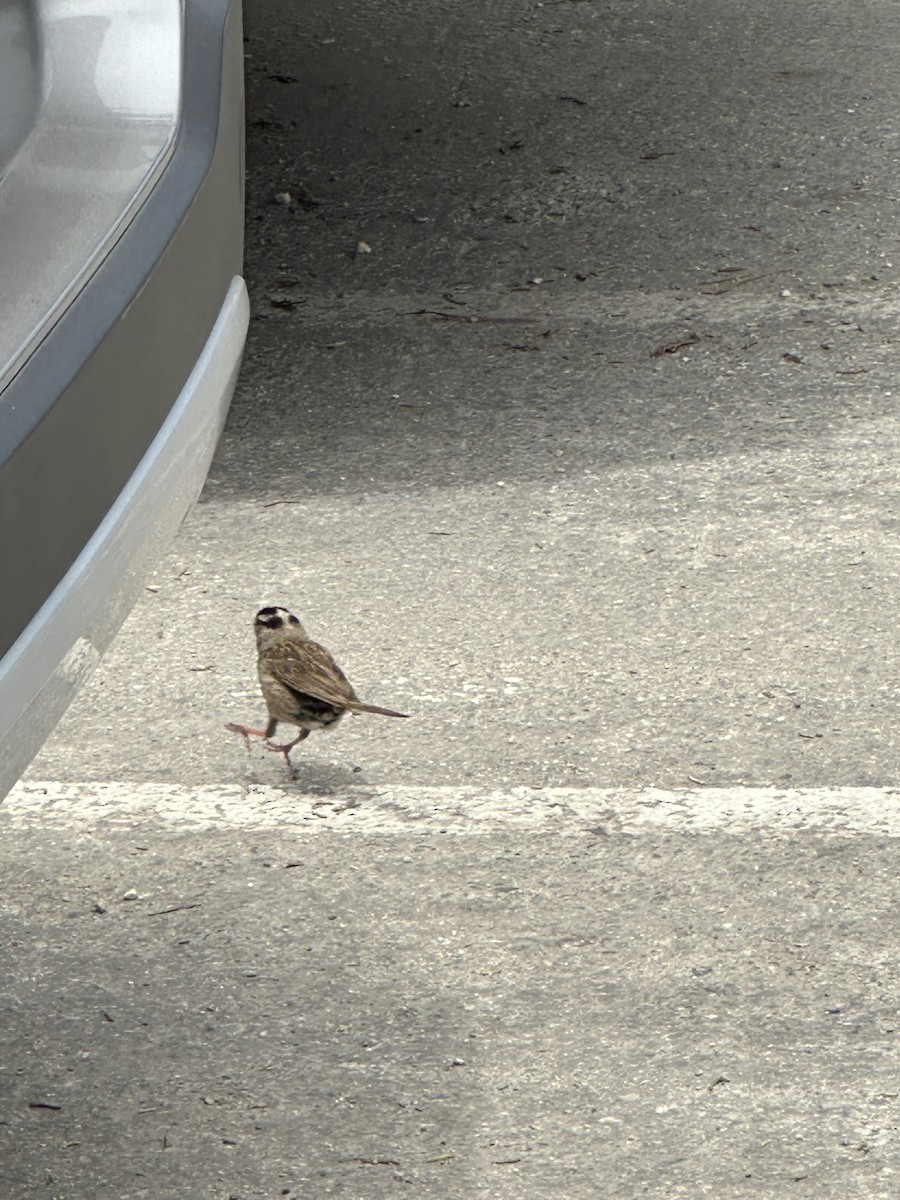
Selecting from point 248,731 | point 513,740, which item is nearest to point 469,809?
point 513,740

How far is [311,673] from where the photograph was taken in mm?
3830

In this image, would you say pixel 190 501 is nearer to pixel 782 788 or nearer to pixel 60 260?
pixel 60 260

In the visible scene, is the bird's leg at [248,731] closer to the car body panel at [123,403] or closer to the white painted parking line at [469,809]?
the white painted parking line at [469,809]

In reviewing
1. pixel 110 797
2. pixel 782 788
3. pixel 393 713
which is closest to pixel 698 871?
pixel 782 788

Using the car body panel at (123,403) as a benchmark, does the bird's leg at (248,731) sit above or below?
below

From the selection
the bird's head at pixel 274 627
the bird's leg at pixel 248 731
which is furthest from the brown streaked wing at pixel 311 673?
the bird's leg at pixel 248 731

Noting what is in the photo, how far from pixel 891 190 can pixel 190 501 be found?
518cm

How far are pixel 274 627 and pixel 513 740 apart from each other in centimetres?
61

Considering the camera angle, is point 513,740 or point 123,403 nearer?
point 123,403

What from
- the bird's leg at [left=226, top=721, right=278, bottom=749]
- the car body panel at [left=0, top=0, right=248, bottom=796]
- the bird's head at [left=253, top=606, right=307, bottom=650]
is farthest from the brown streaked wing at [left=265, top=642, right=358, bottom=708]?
the car body panel at [left=0, top=0, right=248, bottom=796]

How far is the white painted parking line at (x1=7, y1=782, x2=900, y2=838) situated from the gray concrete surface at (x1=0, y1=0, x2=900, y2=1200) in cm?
1

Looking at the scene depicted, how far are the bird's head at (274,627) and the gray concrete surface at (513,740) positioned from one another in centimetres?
27

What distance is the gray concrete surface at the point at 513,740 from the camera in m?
2.96

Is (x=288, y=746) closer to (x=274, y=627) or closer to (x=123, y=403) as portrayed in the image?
(x=274, y=627)
